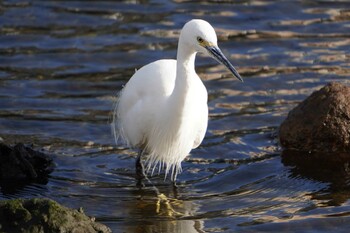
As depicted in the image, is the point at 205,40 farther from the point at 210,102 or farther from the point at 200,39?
the point at 210,102

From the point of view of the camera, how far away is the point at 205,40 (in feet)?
22.2

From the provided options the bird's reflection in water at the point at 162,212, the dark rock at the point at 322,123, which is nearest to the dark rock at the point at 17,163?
the bird's reflection in water at the point at 162,212

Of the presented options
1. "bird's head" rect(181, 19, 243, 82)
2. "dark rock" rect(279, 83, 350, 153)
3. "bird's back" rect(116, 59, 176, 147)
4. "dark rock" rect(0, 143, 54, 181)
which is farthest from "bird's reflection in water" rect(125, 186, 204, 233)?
"dark rock" rect(279, 83, 350, 153)

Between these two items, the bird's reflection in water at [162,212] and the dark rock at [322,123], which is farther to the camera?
the dark rock at [322,123]

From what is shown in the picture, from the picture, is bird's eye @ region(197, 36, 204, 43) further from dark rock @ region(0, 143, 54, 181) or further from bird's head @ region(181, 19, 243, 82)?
dark rock @ region(0, 143, 54, 181)

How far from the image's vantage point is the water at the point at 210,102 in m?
7.31

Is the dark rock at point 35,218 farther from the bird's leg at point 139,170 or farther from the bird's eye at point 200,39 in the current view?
the bird's leg at point 139,170

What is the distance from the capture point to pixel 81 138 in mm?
8945

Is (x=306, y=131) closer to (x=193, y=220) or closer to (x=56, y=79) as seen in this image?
(x=193, y=220)

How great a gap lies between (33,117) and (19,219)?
12.1 feet

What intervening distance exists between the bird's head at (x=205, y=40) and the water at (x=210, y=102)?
1241mm

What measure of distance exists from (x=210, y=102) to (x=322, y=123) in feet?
6.40

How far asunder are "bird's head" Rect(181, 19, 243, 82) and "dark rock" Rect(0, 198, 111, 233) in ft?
5.71

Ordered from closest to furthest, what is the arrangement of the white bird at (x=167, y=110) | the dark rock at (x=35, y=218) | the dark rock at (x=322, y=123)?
the dark rock at (x=35, y=218) < the white bird at (x=167, y=110) < the dark rock at (x=322, y=123)
